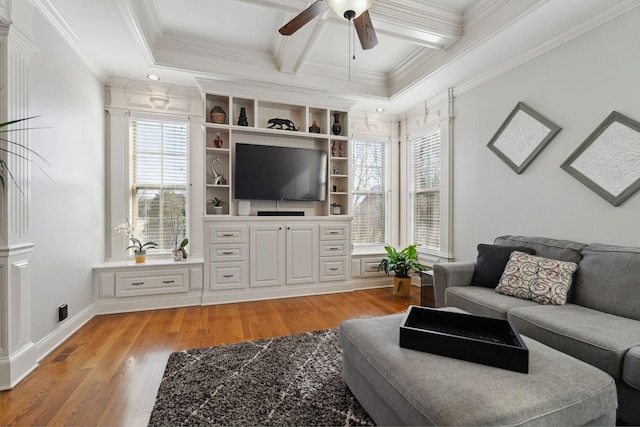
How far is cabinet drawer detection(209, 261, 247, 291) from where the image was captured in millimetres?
3715

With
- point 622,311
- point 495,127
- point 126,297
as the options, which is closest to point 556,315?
point 622,311

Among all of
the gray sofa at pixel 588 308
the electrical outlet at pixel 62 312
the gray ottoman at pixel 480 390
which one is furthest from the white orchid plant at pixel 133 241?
the gray sofa at pixel 588 308

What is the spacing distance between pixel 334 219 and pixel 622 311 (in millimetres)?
2968

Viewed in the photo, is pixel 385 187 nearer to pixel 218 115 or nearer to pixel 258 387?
pixel 218 115

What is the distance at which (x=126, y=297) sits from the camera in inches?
135

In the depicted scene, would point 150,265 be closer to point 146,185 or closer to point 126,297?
point 126,297

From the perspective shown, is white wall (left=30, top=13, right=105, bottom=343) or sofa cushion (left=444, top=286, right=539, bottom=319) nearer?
sofa cushion (left=444, top=286, right=539, bottom=319)

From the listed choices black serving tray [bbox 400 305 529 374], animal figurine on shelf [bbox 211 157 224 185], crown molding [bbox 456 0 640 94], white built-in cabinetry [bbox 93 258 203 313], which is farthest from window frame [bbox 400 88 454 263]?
white built-in cabinetry [bbox 93 258 203 313]

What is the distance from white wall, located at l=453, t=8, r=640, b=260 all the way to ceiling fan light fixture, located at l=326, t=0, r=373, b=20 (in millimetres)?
2007

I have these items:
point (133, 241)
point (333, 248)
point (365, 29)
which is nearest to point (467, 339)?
point (365, 29)

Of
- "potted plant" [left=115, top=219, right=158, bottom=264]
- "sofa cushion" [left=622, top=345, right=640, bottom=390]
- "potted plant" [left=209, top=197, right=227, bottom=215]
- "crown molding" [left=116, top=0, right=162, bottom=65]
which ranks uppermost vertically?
"crown molding" [left=116, top=0, right=162, bottom=65]

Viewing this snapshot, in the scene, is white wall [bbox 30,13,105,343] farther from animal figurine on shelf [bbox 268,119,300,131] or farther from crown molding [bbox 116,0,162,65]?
animal figurine on shelf [bbox 268,119,300,131]

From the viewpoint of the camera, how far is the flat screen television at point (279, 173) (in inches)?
155

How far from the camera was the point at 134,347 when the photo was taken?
252 cm
